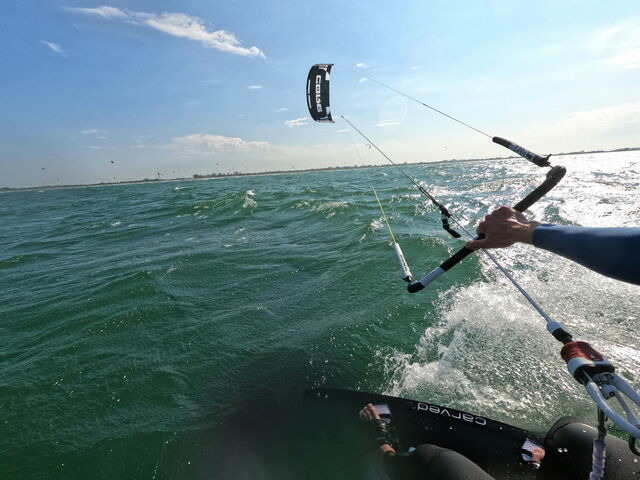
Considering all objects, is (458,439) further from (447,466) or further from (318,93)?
(318,93)

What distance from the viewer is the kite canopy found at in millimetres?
12688

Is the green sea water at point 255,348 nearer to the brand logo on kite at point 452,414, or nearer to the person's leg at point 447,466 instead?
the brand logo on kite at point 452,414

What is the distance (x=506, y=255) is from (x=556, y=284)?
243cm

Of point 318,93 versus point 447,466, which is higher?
point 318,93

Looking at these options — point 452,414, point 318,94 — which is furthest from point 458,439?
point 318,94

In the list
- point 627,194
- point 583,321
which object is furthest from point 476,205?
point 583,321

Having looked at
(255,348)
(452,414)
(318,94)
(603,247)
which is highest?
(318,94)

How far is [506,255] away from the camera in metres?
11.0

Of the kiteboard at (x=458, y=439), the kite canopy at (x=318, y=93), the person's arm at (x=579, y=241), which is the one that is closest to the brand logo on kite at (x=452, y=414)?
the kiteboard at (x=458, y=439)

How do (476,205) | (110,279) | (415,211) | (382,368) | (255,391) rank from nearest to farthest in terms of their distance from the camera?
1. (255,391)
2. (382,368)
3. (110,279)
4. (415,211)
5. (476,205)

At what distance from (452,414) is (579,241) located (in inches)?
126

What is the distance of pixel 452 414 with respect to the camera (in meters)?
4.29

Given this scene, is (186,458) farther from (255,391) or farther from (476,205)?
(476,205)

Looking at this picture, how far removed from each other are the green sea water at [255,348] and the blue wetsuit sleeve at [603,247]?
3812mm
